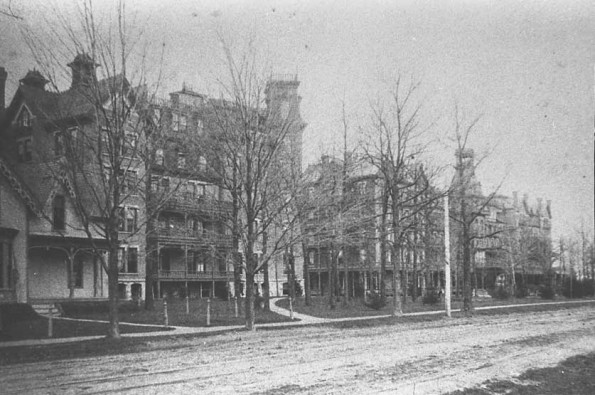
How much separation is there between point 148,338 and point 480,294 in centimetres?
4853

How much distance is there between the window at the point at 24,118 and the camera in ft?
115

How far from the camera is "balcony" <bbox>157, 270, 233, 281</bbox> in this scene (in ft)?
156

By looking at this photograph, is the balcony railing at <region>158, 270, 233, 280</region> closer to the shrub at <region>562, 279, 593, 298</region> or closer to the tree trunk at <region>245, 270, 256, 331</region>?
the tree trunk at <region>245, 270, 256, 331</region>

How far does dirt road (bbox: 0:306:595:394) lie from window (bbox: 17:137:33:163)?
21410 mm

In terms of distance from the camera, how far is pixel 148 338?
18203 millimetres

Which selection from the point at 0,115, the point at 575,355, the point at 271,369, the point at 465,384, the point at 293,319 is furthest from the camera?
the point at 0,115

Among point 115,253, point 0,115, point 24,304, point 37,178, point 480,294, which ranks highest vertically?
point 0,115

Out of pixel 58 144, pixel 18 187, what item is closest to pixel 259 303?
pixel 18 187

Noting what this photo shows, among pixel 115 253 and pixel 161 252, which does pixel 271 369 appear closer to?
pixel 115 253

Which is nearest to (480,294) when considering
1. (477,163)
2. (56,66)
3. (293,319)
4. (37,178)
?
(477,163)

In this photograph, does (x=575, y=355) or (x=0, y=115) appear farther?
(x=0, y=115)

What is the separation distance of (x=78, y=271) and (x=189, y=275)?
628 inches

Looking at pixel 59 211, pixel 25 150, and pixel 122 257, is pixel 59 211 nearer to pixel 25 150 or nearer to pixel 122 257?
pixel 25 150

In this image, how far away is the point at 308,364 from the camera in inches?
513
